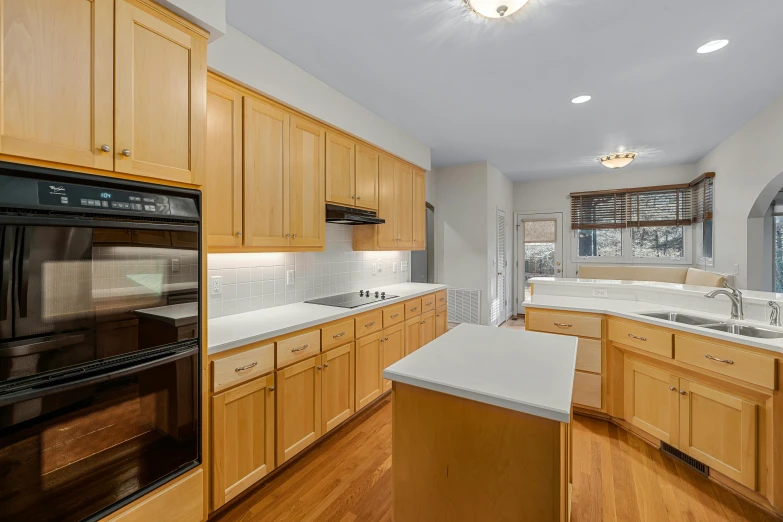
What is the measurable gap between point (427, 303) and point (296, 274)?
5.04ft

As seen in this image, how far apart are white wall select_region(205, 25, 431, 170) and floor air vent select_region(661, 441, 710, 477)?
333 cm

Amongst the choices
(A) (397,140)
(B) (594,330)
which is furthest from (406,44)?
(B) (594,330)

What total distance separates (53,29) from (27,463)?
1404 millimetres

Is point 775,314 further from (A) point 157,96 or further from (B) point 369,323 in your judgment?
(A) point 157,96

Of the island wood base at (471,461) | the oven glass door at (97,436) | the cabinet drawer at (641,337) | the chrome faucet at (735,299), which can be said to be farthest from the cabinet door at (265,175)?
the chrome faucet at (735,299)

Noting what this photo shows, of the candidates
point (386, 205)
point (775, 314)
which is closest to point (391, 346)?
point (386, 205)

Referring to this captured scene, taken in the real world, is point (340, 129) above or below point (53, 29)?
above

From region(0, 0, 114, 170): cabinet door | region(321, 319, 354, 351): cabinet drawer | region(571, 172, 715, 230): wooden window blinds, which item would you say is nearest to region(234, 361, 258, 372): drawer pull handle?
region(321, 319, 354, 351): cabinet drawer

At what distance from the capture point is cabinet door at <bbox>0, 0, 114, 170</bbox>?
1.04 metres

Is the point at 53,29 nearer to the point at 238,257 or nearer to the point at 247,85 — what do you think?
the point at 247,85

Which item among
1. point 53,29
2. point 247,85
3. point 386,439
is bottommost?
point 386,439

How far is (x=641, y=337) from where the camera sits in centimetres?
243

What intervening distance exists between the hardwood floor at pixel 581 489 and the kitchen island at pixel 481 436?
0.74 m

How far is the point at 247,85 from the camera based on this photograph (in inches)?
84.5
